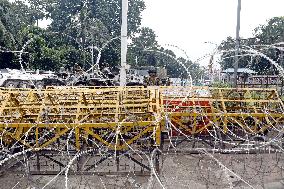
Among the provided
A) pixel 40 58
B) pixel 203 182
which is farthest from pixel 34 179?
pixel 40 58

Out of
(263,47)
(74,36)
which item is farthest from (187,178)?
(74,36)

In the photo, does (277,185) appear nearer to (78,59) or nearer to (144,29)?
(78,59)

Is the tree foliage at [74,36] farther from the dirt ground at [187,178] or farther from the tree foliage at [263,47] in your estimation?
the dirt ground at [187,178]

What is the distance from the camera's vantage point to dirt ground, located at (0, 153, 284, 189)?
748 cm

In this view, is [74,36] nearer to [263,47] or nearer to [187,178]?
[263,47]

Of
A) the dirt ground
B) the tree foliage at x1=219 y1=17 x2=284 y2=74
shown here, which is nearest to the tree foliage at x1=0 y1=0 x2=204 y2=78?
the tree foliage at x1=219 y1=17 x2=284 y2=74

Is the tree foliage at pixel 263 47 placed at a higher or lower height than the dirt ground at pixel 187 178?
higher

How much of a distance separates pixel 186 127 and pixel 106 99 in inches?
89.2

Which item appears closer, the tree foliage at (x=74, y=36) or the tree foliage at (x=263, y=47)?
the tree foliage at (x=263, y=47)

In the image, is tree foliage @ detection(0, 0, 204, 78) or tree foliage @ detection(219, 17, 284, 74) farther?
tree foliage @ detection(0, 0, 204, 78)

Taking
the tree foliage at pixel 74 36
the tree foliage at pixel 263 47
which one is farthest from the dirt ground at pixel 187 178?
the tree foliage at pixel 74 36

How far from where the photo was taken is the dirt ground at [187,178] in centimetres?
748

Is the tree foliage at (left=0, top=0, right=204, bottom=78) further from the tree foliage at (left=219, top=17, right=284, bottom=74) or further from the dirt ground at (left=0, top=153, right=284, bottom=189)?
the dirt ground at (left=0, top=153, right=284, bottom=189)

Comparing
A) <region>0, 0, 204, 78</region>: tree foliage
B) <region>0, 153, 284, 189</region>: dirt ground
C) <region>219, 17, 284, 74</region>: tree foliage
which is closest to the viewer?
<region>0, 153, 284, 189</region>: dirt ground
